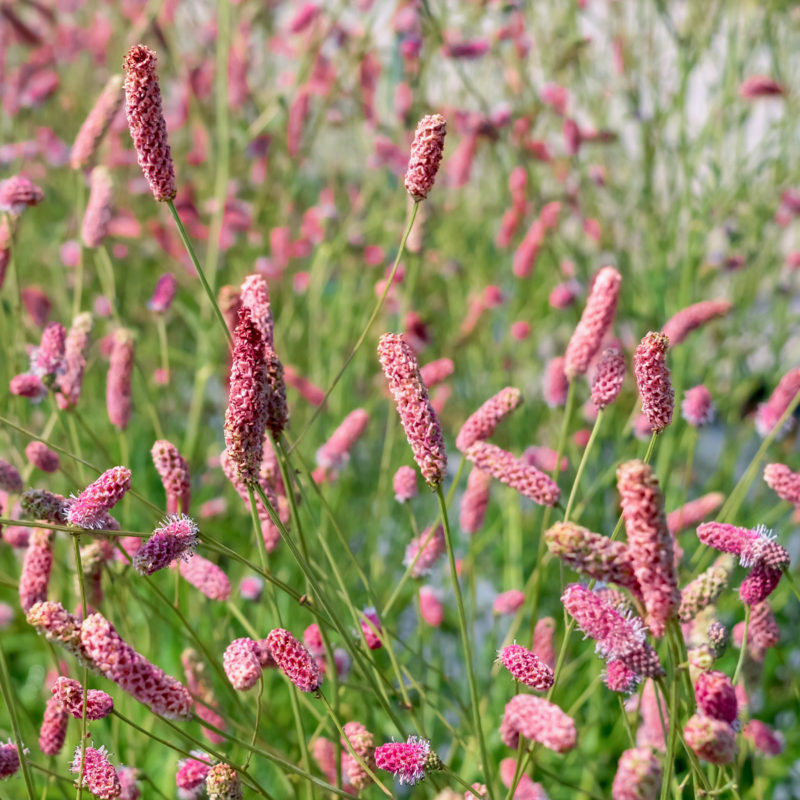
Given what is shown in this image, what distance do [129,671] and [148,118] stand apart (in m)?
0.43

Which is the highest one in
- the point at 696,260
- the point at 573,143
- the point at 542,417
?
the point at 573,143

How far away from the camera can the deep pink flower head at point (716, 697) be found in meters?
0.65

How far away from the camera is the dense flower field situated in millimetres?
726

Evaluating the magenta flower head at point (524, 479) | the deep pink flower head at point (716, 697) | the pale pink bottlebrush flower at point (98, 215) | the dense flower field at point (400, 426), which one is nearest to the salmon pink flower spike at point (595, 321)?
the dense flower field at point (400, 426)

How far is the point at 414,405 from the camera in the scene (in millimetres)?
722

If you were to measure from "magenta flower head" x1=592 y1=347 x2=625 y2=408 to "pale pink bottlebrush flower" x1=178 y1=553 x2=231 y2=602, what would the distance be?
1.38 feet

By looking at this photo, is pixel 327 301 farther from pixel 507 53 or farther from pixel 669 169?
pixel 669 169

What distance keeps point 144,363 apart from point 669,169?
155 cm

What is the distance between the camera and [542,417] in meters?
2.33

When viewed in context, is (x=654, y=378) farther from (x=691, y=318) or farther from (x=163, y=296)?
(x=163, y=296)

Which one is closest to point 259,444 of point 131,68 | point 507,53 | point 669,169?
point 131,68

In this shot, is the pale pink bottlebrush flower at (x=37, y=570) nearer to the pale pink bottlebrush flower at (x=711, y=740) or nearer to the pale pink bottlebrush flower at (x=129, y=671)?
the pale pink bottlebrush flower at (x=129, y=671)

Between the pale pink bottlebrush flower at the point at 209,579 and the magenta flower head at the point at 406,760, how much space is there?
12.0 inches

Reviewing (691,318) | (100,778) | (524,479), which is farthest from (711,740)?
(691,318)
